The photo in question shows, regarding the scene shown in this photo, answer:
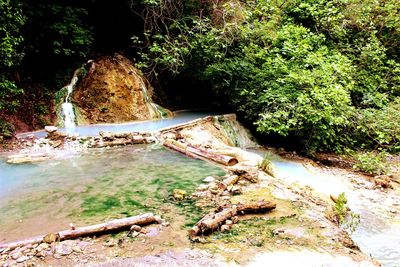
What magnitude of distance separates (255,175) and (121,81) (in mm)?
8016

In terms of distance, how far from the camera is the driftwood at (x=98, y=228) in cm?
416

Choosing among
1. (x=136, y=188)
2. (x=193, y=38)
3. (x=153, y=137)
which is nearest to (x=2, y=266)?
(x=136, y=188)

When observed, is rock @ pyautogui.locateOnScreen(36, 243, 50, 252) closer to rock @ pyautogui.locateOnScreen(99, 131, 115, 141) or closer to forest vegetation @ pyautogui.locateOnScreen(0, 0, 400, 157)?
rock @ pyautogui.locateOnScreen(99, 131, 115, 141)

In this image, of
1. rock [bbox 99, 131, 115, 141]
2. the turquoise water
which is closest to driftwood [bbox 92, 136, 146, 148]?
rock [bbox 99, 131, 115, 141]

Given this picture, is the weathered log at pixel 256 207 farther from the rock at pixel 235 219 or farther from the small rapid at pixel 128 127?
the small rapid at pixel 128 127

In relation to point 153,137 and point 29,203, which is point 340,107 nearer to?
point 153,137

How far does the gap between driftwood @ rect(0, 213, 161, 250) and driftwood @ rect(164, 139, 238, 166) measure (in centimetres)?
323

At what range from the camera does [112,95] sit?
1260 cm

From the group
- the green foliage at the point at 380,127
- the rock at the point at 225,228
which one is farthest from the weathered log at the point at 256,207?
the green foliage at the point at 380,127

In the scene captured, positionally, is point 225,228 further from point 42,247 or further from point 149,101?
point 149,101

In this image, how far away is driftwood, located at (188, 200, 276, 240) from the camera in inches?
177

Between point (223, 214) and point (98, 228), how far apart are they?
67.2 inches

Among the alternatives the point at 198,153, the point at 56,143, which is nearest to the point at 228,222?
the point at 198,153

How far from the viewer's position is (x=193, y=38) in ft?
43.4
